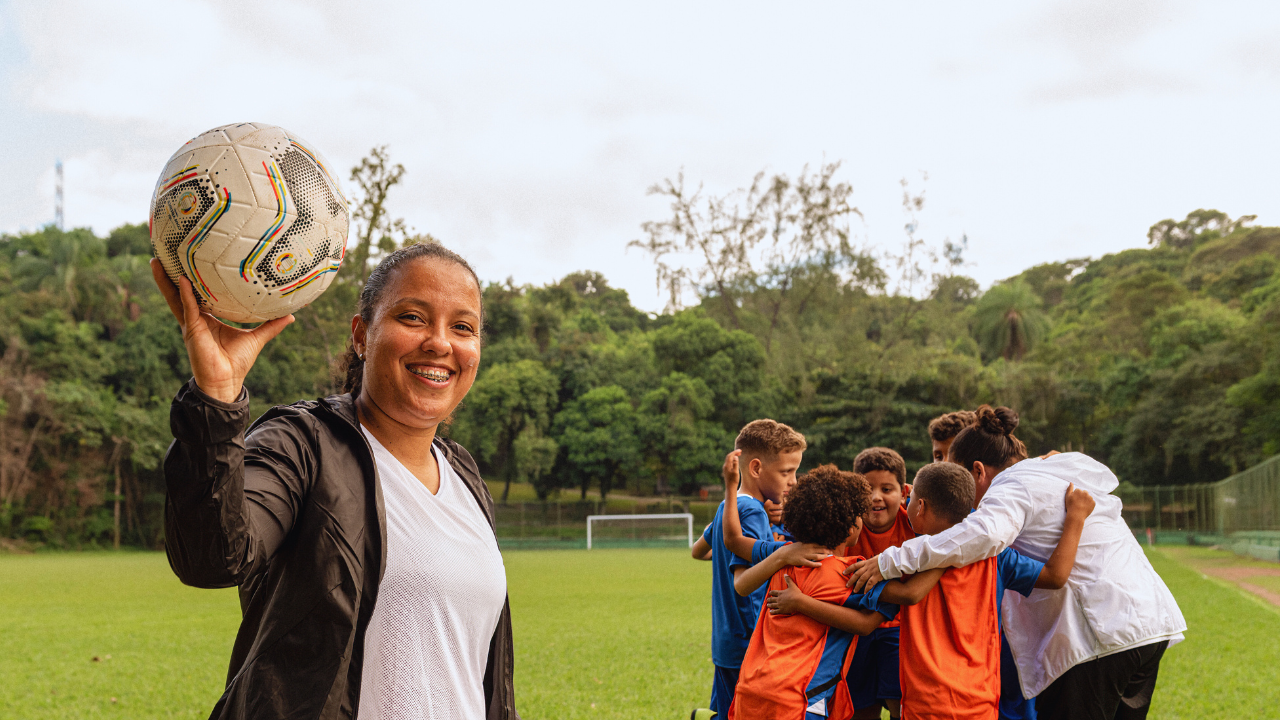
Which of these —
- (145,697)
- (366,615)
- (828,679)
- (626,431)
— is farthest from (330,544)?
(626,431)

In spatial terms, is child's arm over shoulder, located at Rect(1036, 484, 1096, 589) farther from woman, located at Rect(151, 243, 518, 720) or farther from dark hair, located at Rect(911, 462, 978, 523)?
woman, located at Rect(151, 243, 518, 720)

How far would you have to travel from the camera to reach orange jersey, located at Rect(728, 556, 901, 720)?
115 inches

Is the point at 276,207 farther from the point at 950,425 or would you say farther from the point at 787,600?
the point at 950,425

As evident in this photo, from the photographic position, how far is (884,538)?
3803 mm

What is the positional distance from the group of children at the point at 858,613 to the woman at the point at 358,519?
4.28ft

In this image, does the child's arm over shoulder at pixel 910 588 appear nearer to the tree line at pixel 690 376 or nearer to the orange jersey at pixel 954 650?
the orange jersey at pixel 954 650

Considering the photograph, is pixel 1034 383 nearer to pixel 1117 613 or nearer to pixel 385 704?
pixel 1117 613

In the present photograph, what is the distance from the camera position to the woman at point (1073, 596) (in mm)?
2963

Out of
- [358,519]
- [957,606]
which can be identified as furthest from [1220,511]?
[358,519]

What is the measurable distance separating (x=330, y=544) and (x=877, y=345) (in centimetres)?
3656

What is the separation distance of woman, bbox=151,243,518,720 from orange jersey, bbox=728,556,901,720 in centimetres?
118

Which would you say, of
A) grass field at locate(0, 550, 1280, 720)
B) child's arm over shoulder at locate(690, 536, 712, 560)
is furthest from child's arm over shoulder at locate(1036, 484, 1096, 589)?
grass field at locate(0, 550, 1280, 720)

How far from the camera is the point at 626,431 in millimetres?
33125

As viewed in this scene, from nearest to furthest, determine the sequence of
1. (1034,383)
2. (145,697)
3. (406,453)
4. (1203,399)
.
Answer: (406,453)
(145,697)
(1203,399)
(1034,383)
